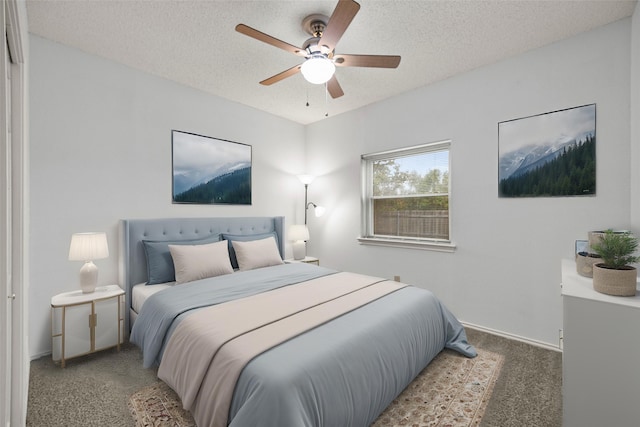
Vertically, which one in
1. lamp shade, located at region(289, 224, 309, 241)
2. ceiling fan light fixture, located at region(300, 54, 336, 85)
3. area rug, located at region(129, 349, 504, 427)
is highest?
ceiling fan light fixture, located at region(300, 54, 336, 85)

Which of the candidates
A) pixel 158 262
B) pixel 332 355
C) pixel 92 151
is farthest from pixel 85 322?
pixel 332 355

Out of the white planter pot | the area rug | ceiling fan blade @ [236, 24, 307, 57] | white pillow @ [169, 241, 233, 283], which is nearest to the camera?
the white planter pot

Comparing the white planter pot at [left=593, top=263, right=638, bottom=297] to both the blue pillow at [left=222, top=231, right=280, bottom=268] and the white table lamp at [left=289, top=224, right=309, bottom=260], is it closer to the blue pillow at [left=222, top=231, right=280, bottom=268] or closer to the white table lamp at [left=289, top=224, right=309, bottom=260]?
the blue pillow at [left=222, top=231, right=280, bottom=268]

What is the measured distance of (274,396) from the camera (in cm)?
123

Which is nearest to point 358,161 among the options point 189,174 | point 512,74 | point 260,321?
point 512,74

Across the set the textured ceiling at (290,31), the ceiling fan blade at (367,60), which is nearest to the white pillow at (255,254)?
the textured ceiling at (290,31)

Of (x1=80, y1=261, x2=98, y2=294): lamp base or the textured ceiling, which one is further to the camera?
(x1=80, y1=261, x2=98, y2=294): lamp base

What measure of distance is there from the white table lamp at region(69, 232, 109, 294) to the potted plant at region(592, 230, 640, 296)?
3380mm

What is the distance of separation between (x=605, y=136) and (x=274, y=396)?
3039 millimetres

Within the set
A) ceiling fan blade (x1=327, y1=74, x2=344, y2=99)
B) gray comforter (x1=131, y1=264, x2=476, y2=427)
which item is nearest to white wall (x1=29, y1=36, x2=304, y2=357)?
gray comforter (x1=131, y1=264, x2=476, y2=427)

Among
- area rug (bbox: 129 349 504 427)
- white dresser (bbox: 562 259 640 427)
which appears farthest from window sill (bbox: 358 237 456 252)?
white dresser (bbox: 562 259 640 427)

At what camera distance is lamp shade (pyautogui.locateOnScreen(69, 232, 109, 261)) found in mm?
2365

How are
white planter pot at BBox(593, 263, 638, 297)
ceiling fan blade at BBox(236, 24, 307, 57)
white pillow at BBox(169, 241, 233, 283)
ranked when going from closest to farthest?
1. white planter pot at BBox(593, 263, 638, 297)
2. ceiling fan blade at BBox(236, 24, 307, 57)
3. white pillow at BBox(169, 241, 233, 283)

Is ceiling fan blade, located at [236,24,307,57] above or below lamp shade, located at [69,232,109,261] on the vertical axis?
above
